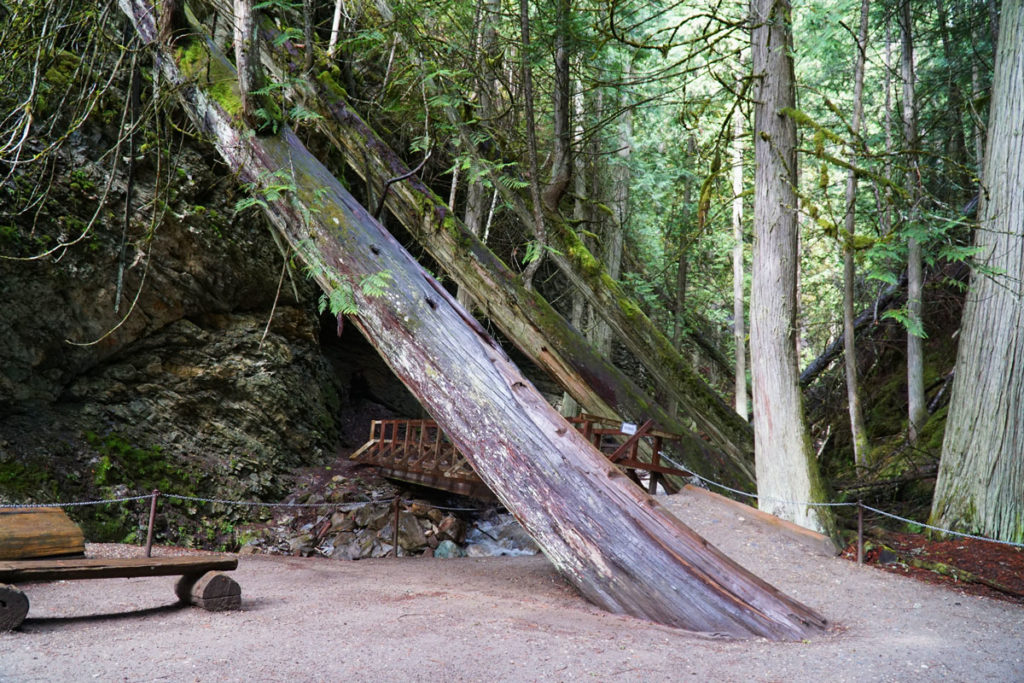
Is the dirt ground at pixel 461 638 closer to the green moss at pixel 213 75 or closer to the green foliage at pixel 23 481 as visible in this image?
the green foliage at pixel 23 481

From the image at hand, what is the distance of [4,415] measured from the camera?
773cm

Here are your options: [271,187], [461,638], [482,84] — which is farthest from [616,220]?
[461,638]

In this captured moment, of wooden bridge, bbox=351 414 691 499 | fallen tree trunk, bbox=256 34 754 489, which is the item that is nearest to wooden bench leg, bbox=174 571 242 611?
wooden bridge, bbox=351 414 691 499

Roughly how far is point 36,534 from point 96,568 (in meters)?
0.66

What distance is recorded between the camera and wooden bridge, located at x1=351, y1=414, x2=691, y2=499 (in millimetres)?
7938

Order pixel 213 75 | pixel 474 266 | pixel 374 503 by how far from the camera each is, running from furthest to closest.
A: pixel 374 503 → pixel 474 266 → pixel 213 75

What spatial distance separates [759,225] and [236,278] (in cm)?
825

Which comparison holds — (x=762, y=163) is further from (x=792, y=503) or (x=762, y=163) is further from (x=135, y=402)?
(x=135, y=402)

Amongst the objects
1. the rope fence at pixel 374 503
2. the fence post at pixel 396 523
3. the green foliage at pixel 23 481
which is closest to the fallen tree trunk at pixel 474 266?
the rope fence at pixel 374 503

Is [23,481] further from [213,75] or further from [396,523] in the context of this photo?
[213,75]

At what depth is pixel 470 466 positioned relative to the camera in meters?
8.51

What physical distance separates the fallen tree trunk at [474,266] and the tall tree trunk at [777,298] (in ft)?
6.29

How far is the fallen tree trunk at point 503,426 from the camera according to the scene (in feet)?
13.9

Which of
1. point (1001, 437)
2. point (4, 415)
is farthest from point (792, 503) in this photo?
point (4, 415)
